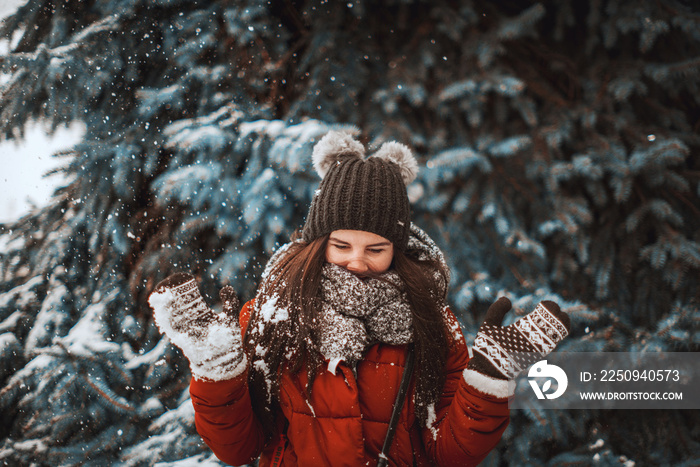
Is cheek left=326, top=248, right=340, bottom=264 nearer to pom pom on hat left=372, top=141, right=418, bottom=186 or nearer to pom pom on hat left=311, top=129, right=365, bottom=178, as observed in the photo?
pom pom on hat left=311, top=129, right=365, bottom=178

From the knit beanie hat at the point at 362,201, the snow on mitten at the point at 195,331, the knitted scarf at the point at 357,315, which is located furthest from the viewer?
the knit beanie hat at the point at 362,201

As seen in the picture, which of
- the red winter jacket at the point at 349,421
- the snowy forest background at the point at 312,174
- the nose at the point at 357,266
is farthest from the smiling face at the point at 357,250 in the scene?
the snowy forest background at the point at 312,174

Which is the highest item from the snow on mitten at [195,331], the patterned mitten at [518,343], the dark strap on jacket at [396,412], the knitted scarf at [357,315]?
the snow on mitten at [195,331]

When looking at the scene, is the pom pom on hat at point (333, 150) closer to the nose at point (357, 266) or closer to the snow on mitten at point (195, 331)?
the nose at point (357, 266)

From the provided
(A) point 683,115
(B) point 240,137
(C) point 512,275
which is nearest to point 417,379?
(C) point 512,275

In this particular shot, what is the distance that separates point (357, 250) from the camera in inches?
52.9

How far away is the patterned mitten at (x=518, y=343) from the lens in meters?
1.16

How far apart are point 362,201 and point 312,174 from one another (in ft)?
2.59

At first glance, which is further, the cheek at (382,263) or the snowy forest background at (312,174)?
the snowy forest background at (312,174)

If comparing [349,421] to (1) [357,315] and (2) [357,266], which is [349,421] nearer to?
(1) [357,315]

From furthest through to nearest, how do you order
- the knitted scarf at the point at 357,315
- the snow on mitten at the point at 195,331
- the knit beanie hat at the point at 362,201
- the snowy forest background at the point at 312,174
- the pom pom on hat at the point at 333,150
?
the snowy forest background at the point at 312,174 → the pom pom on hat at the point at 333,150 → the knit beanie hat at the point at 362,201 → the knitted scarf at the point at 357,315 → the snow on mitten at the point at 195,331

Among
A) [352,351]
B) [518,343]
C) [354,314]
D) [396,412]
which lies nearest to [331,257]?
[354,314]

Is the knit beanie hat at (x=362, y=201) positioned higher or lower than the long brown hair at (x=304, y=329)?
higher

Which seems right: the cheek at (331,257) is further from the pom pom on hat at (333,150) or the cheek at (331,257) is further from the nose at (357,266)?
the pom pom on hat at (333,150)
